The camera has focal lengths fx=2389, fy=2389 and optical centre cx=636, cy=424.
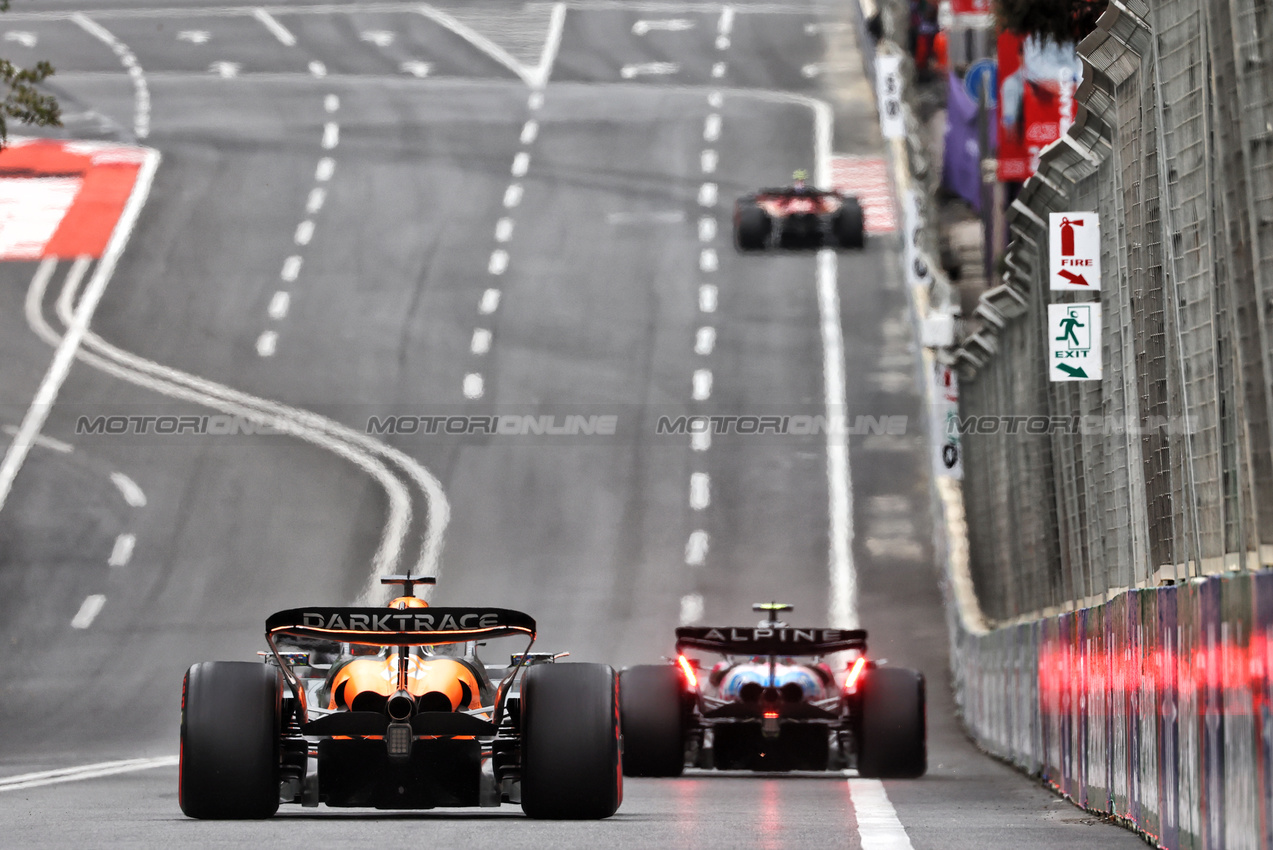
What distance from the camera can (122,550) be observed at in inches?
1276

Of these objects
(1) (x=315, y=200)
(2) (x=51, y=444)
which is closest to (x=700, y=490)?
(2) (x=51, y=444)

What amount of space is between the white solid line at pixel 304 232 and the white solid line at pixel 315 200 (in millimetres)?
620

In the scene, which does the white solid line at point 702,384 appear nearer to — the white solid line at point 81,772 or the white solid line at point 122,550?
the white solid line at point 122,550

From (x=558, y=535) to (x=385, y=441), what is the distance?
4600mm

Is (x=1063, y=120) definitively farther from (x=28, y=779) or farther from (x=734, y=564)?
(x=28, y=779)

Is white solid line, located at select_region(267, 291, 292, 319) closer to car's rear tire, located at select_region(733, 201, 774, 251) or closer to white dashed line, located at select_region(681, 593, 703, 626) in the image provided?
car's rear tire, located at select_region(733, 201, 774, 251)

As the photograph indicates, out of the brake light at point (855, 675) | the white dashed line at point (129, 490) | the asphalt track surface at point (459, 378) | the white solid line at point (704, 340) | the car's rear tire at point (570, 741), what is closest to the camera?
the car's rear tire at point (570, 741)

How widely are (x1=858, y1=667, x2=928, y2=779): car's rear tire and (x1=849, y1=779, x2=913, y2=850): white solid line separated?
602mm

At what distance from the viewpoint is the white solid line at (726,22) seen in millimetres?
61562

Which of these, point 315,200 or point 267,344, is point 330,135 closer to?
point 315,200

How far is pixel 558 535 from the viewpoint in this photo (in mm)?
33312

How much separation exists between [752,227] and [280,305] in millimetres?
8557

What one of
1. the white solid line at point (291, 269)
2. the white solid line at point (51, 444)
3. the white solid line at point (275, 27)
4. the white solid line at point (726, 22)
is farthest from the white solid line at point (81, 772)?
the white solid line at point (726, 22)

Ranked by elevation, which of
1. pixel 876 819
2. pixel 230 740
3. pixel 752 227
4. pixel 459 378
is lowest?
pixel 876 819
